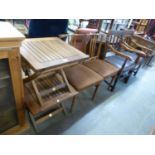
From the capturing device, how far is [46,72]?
4.02 ft

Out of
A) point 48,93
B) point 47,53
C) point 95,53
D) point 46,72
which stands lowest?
point 48,93

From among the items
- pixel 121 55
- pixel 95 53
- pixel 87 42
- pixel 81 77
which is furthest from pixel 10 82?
pixel 121 55

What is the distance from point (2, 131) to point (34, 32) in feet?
3.84

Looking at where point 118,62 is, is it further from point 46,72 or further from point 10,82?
point 10,82

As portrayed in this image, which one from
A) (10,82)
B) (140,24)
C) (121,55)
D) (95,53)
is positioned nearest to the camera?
(10,82)

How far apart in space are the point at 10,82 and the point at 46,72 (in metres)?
0.29

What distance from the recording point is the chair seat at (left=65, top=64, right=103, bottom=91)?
162 centimetres

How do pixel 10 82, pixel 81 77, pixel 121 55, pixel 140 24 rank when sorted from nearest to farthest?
pixel 10 82, pixel 81 77, pixel 121 55, pixel 140 24

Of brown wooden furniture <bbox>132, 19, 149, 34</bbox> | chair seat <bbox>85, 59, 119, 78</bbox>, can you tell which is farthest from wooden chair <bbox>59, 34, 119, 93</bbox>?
brown wooden furniture <bbox>132, 19, 149, 34</bbox>

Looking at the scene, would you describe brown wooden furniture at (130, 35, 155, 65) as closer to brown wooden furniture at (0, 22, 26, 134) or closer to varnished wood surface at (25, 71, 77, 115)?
varnished wood surface at (25, 71, 77, 115)

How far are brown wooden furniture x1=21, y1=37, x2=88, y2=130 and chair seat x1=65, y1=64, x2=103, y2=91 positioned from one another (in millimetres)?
86

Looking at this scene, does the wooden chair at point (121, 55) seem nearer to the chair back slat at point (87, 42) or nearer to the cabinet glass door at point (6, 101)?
the chair back slat at point (87, 42)

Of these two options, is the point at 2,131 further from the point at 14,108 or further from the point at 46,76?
the point at 46,76
